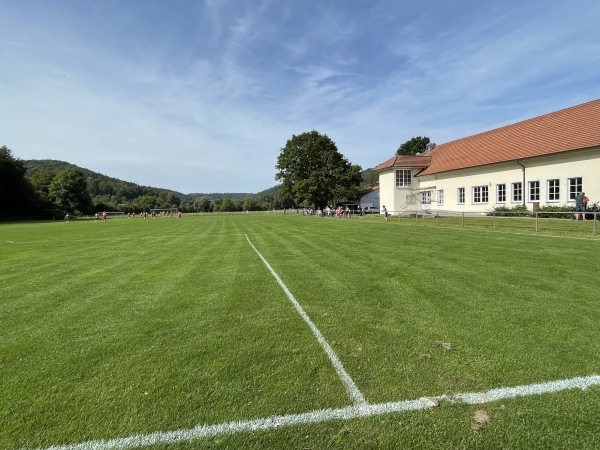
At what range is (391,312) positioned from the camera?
5441 millimetres

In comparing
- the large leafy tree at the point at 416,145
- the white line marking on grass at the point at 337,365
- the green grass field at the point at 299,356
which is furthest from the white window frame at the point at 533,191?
the large leafy tree at the point at 416,145

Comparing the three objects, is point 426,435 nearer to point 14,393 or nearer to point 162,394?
point 162,394

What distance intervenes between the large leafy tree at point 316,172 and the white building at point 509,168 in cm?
1823

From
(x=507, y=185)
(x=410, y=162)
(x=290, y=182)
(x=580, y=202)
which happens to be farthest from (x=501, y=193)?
(x=290, y=182)

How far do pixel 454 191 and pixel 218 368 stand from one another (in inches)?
1434

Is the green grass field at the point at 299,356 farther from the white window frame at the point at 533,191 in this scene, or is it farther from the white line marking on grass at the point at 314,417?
the white window frame at the point at 533,191

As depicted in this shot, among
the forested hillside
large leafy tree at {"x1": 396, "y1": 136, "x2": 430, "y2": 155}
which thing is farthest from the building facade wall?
large leafy tree at {"x1": 396, "y1": 136, "x2": 430, "y2": 155}

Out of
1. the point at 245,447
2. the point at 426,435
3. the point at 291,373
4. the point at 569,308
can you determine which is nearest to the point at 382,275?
the point at 569,308

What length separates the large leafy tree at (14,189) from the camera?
66.8 metres

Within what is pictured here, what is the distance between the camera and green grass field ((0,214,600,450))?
2756 mm

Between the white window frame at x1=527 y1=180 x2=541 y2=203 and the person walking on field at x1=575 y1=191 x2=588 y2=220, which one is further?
the white window frame at x1=527 y1=180 x2=541 y2=203

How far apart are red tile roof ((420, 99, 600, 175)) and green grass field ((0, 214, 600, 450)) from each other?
2175 centimetres

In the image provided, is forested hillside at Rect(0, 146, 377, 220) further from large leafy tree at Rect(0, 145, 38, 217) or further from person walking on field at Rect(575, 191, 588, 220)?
person walking on field at Rect(575, 191, 588, 220)

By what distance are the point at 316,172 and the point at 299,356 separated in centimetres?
5888
